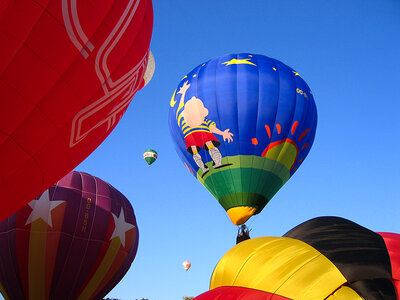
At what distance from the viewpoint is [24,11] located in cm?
458

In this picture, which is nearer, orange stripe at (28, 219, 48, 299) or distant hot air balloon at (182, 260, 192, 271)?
orange stripe at (28, 219, 48, 299)

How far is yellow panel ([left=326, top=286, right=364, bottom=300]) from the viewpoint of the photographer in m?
3.28

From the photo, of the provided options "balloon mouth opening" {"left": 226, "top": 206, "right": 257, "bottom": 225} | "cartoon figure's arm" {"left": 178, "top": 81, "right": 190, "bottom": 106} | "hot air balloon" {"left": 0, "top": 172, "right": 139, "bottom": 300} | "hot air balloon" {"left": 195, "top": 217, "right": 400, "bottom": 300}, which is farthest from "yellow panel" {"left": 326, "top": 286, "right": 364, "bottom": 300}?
"cartoon figure's arm" {"left": 178, "top": 81, "right": 190, "bottom": 106}

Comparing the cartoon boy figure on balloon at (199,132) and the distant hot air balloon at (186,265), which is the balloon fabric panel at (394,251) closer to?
the cartoon boy figure on balloon at (199,132)

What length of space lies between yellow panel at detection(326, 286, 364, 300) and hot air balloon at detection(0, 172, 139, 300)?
8522 mm

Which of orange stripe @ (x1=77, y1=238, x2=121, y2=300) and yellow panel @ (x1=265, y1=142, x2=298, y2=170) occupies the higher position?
yellow panel @ (x1=265, y1=142, x2=298, y2=170)

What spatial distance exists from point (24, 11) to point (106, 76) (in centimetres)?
138

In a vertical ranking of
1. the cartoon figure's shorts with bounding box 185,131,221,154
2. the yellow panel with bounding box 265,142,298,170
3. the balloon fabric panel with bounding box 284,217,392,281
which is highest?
the yellow panel with bounding box 265,142,298,170

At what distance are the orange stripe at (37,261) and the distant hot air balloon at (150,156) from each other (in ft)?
36.3

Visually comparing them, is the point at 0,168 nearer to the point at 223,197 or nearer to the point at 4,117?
the point at 4,117

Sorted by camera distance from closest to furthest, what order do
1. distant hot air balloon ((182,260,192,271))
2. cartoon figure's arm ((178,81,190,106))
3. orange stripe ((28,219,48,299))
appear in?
1. orange stripe ((28,219,48,299))
2. cartoon figure's arm ((178,81,190,106))
3. distant hot air balloon ((182,260,192,271))

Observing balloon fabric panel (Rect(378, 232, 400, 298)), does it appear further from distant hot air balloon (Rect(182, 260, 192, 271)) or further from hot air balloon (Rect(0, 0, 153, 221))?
distant hot air balloon (Rect(182, 260, 192, 271))

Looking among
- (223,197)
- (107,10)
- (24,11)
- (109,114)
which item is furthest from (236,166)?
(24,11)

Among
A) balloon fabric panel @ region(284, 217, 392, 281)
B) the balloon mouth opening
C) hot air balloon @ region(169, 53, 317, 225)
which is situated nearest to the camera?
balloon fabric panel @ region(284, 217, 392, 281)
